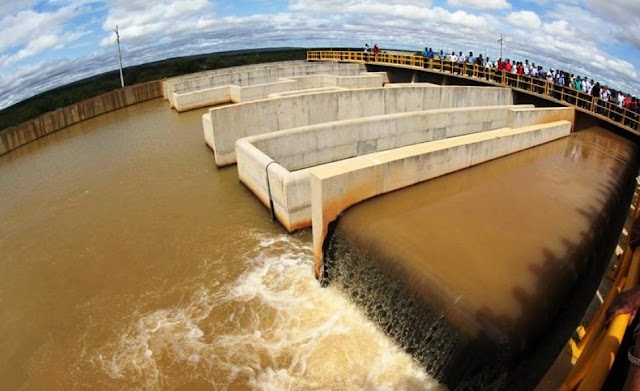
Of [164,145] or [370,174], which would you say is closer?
[370,174]

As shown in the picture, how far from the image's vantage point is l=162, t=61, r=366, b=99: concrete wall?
27.9m

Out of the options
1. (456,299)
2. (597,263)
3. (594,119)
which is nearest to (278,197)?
(456,299)

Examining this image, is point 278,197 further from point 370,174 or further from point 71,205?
point 71,205

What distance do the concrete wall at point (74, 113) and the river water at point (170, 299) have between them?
7.08 meters

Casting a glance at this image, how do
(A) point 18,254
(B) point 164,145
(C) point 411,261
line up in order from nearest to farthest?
(C) point 411,261 → (A) point 18,254 → (B) point 164,145

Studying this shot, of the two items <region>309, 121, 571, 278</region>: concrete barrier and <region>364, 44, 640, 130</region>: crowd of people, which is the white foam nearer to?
<region>309, 121, 571, 278</region>: concrete barrier

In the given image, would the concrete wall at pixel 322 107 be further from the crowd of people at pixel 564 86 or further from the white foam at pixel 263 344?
the white foam at pixel 263 344

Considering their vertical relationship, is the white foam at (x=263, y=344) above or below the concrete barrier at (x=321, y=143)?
below

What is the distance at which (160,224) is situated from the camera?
11.8m

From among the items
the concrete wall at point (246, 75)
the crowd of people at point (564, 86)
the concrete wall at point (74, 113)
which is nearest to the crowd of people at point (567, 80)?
the crowd of people at point (564, 86)

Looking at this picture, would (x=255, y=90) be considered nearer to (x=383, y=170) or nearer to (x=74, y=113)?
(x=74, y=113)

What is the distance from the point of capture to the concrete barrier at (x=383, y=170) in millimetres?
9123

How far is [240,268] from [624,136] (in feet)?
48.6

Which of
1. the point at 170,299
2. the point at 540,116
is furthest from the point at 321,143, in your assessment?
the point at 540,116
